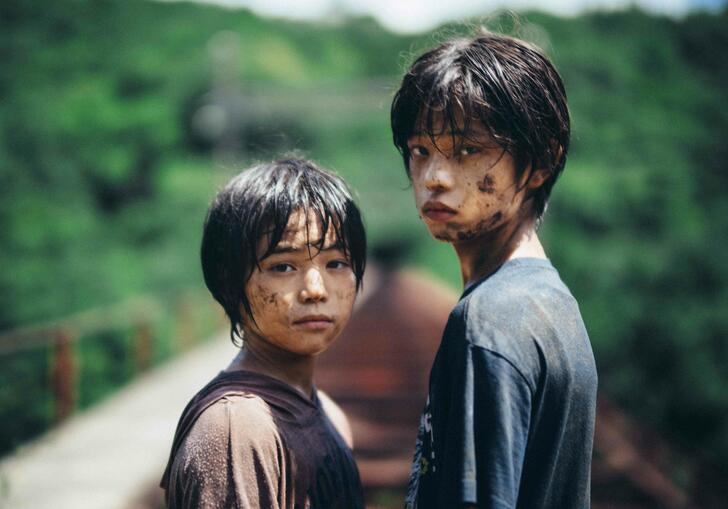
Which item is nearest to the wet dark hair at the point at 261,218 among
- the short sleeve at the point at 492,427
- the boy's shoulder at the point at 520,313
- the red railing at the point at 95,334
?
the boy's shoulder at the point at 520,313

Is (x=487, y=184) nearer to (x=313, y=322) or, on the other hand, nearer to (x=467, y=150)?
(x=467, y=150)

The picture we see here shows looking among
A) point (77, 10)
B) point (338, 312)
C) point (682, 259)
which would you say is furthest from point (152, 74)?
point (338, 312)

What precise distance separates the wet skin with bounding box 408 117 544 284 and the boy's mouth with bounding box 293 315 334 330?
308 mm

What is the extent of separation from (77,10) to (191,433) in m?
34.4

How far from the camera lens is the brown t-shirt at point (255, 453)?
1.43 metres

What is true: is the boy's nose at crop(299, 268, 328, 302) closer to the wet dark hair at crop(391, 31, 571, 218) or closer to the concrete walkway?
the wet dark hair at crop(391, 31, 571, 218)

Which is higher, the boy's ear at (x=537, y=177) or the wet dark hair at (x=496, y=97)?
the wet dark hair at (x=496, y=97)

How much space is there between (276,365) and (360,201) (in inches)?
19.7

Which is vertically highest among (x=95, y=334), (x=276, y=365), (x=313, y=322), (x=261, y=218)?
(x=261, y=218)

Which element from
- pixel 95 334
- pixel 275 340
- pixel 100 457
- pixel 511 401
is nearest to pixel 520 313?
pixel 511 401

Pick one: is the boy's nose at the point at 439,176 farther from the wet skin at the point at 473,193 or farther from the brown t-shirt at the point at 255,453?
the brown t-shirt at the point at 255,453

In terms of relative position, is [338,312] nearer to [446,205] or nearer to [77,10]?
[446,205]

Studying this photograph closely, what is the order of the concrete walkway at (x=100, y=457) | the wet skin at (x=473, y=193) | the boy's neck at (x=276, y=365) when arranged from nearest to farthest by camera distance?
the wet skin at (x=473, y=193) → the boy's neck at (x=276, y=365) → the concrete walkway at (x=100, y=457)

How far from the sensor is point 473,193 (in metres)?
1.55
